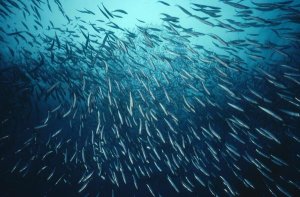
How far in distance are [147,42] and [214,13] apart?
202cm

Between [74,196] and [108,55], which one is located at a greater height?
[108,55]

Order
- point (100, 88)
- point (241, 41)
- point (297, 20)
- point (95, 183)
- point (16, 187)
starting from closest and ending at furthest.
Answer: point (297, 20), point (241, 41), point (100, 88), point (16, 187), point (95, 183)

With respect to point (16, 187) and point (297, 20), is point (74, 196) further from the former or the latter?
point (297, 20)

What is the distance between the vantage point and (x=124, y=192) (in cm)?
1283

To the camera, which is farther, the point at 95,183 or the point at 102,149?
the point at 95,183

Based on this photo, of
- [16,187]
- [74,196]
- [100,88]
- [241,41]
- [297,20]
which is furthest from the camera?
[74,196]

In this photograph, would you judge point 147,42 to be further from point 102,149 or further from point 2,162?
point 2,162

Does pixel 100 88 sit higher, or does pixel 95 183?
pixel 100 88

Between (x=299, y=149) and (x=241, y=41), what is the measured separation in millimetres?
10163

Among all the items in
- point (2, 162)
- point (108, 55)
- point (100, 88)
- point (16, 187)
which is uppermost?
point (108, 55)

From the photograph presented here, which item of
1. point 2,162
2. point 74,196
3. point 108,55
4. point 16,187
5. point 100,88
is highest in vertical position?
point 108,55

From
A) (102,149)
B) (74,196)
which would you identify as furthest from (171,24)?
(74,196)

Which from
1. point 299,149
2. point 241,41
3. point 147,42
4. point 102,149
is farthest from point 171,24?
point 299,149

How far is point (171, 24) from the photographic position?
20.5 feet
